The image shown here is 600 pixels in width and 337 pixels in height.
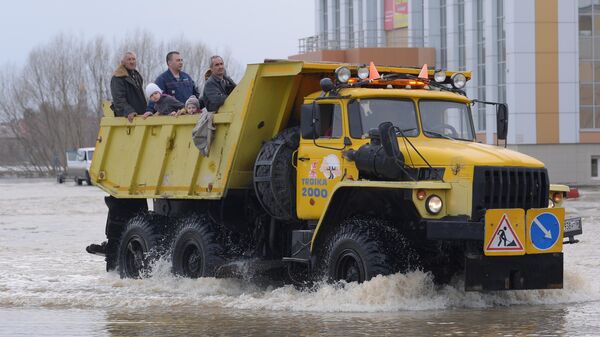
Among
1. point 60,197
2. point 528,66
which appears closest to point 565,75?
point 528,66

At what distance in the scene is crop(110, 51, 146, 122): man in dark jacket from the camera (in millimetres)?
17094

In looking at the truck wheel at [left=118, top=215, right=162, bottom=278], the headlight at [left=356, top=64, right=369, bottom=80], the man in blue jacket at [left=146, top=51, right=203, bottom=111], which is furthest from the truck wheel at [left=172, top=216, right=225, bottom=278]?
the headlight at [left=356, top=64, right=369, bottom=80]

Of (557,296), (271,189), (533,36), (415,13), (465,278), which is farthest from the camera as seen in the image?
(415,13)

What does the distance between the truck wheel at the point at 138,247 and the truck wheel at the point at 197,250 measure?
2.12 feet

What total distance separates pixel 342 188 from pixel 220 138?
2.55 metres

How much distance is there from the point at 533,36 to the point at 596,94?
4.05 meters

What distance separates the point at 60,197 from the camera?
44.6 meters

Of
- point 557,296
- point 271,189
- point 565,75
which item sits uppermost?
point 565,75

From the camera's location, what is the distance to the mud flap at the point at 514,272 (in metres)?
12.0

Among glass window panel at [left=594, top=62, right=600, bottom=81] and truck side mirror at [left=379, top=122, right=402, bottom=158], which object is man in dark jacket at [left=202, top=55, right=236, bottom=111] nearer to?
truck side mirror at [left=379, top=122, right=402, bottom=158]

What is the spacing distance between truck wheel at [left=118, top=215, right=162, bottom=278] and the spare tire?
2502 mm

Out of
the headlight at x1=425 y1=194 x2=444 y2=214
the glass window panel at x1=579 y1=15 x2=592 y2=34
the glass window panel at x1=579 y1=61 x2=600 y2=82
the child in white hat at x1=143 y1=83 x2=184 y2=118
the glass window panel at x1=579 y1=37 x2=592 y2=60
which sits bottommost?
the headlight at x1=425 y1=194 x2=444 y2=214

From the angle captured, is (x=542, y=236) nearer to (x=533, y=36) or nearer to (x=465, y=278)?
(x=465, y=278)

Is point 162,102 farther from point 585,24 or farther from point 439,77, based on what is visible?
point 585,24
